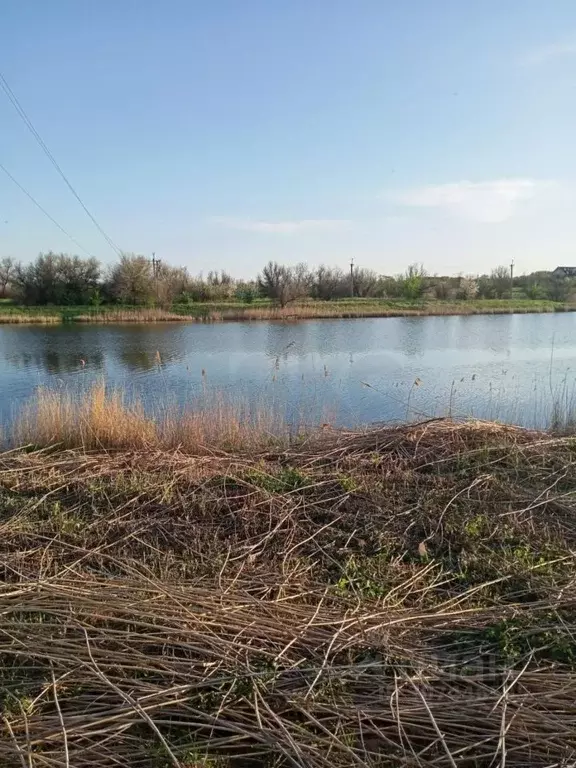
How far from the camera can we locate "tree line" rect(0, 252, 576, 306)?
42.8 metres

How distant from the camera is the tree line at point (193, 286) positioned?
42.8 metres

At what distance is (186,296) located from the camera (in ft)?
147

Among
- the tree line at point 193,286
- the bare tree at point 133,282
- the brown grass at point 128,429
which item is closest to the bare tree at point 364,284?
the tree line at point 193,286

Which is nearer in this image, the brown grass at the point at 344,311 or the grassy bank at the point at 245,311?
the grassy bank at the point at 245,311

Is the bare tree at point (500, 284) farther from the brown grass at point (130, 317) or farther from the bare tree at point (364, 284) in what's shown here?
the brown grass at point (130, 317)

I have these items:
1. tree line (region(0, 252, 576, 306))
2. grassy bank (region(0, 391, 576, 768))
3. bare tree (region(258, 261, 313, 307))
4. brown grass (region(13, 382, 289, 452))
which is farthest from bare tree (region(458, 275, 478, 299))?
grassy bank (region(0, 391, 576, 768))

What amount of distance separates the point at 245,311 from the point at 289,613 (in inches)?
1424

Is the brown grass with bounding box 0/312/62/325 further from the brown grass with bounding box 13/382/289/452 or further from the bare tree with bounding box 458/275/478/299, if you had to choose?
the bare tree with bounding box 458/275/478/299

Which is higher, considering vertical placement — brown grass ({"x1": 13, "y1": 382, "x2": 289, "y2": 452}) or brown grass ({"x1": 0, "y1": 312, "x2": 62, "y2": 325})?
brown grass ({"x1": 0, "y1": 312, "x2": 62, "y2": 325})

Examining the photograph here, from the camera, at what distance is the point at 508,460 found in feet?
16.2

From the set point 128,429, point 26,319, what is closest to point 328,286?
point 26,319

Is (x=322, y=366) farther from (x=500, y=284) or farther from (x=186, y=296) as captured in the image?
(x=500, y=284)

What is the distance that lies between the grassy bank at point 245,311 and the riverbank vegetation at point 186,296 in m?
0.07

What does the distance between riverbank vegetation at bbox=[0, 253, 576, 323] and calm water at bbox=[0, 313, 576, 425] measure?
7093 mm
